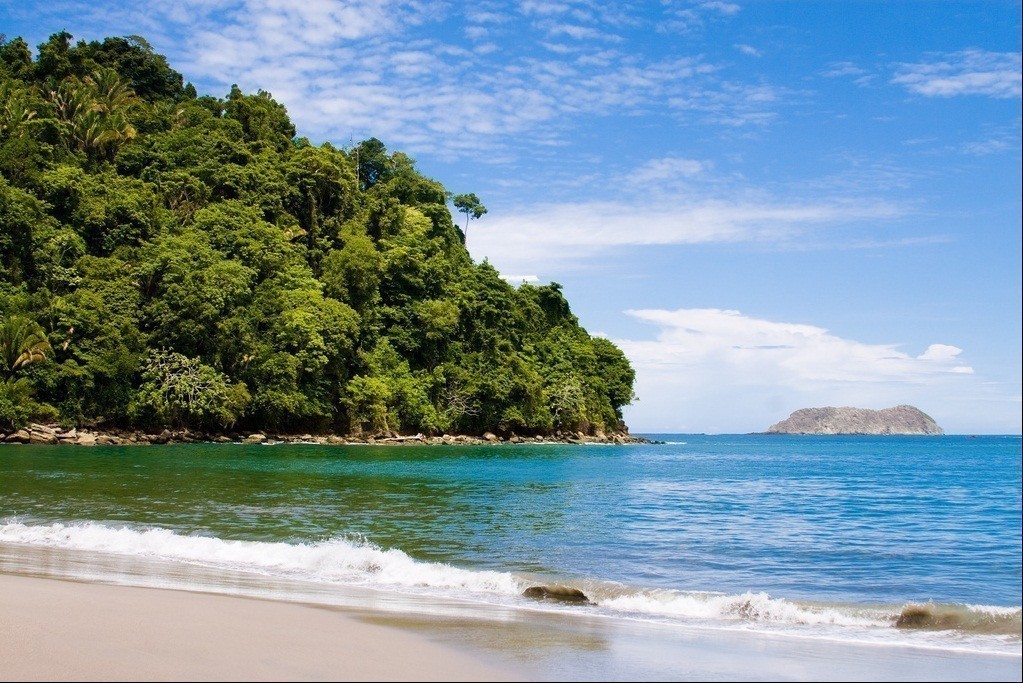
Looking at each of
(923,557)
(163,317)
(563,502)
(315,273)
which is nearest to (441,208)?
(315,273)

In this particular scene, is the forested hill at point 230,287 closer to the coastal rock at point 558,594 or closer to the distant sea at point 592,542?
the distant sea at point 592,542

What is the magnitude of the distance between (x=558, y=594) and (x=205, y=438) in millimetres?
47002

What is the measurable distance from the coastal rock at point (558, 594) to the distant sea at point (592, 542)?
0.23 metres

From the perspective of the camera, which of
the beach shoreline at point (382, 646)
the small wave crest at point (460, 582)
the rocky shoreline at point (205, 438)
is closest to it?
the beach shoreline at point (382, 646)

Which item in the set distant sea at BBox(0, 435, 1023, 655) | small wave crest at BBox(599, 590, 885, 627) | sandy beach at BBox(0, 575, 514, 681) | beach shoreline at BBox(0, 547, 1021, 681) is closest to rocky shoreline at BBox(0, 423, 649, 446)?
distant sea at BBox(0, 435, 1023, 655)

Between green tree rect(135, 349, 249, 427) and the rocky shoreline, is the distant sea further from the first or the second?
green tree rect(135, 349, 249, 427)

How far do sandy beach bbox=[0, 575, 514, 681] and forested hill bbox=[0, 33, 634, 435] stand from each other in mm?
42101

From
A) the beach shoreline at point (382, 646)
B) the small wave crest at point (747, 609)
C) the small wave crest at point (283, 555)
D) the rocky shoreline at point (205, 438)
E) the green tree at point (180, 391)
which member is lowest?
the rocky shoreline at point (205, 438)

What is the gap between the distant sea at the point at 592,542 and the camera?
29.6ft

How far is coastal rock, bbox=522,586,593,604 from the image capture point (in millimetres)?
9578

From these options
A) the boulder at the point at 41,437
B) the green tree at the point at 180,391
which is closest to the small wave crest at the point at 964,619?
the boulder at the point at 41,437

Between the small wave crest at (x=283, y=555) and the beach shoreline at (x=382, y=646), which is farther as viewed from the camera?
the small wave crest at (x=283, y=555)

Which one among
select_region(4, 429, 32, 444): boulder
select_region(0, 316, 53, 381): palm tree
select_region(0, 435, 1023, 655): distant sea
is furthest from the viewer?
select_region(0, 316, 53, 381): palm tree

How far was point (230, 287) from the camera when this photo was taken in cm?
5206
